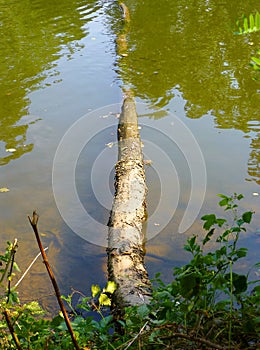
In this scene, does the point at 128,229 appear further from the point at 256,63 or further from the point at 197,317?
the point at 256,63

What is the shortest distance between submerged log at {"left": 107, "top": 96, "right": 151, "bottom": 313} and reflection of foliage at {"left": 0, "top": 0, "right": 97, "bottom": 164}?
1.76 metres

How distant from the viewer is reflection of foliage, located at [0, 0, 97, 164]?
293 inches

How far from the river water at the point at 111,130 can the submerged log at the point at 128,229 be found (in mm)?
287

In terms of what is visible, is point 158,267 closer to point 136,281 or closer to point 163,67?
point 136,281

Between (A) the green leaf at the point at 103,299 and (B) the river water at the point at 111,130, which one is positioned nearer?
(A) the green leaf at the point at 103,299

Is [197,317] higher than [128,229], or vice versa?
[197,317]

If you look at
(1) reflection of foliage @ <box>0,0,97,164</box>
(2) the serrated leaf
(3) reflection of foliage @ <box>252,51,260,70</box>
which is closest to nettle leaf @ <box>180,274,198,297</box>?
(3) reflection of foliage @ <box>252,51,260,70</box>

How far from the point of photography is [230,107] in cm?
731

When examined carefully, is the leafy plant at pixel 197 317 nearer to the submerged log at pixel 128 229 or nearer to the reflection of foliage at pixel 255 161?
the submerged log at pixel 128 229

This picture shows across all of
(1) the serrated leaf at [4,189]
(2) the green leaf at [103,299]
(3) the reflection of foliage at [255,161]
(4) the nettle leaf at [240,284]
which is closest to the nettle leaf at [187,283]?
(4) the nettle leaf at [240,284]

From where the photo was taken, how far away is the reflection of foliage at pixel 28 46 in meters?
7.43

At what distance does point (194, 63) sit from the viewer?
9188mm

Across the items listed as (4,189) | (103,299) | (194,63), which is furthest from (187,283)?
(194,63)

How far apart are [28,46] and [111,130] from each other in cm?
530
